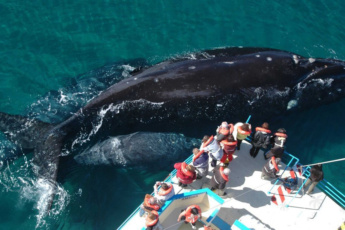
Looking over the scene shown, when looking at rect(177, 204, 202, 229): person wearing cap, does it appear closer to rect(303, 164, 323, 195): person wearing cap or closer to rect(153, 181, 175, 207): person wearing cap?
rect(153, 181, 175, 207): person wearing cap

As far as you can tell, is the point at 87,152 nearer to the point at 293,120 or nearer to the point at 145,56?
the point at 145,56

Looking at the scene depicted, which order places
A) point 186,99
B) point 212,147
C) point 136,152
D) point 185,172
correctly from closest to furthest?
point 185,172 → point 212,147 → point 186,99 → point 136,152

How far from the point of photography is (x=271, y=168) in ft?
41.6

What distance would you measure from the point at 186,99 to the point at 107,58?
230 inches

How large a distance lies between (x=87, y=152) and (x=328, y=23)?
15.7 metres

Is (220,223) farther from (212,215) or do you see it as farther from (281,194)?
(281,194)

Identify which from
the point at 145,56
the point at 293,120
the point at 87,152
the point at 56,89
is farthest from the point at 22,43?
the point at 293,120

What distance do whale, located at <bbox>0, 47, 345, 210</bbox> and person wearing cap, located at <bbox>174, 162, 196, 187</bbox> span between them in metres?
3.12

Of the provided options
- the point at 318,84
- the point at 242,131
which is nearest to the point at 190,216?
the point at 242,131

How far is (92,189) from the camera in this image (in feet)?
47.4

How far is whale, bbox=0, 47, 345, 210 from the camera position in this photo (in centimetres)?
1364

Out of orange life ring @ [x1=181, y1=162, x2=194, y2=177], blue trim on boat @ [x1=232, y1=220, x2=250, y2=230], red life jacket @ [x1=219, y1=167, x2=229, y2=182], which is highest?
red life jacket @ [x1=219, y1=167, x2=229, y2=182]

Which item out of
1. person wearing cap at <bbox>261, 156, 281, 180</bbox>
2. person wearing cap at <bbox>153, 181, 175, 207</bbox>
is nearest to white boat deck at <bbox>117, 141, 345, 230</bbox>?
person wearing cap at <bbox>261, 156, 281, 180</bbox>

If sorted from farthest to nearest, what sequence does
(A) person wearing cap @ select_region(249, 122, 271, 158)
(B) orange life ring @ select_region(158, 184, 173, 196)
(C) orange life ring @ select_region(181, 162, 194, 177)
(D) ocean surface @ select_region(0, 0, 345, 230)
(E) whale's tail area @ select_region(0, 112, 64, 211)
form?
(D) ocean surface @ select_region(0, 0, 345, 230)
(E) whale's tail area @ select_region(0, 112, 64, 211)
(A) person wearing cap @ select_region(249, 122, 271, 158)
(C) orange life ring @ select_region(181, 162, 194, 177)
(B) orange life ring @ select_region(158, 184, 173, 196)
